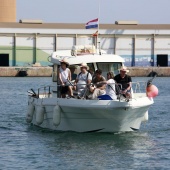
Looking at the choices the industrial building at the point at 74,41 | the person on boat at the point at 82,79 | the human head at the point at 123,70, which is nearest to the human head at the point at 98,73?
the person on boat at the point at 82,79

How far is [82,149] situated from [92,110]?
6.10 ft

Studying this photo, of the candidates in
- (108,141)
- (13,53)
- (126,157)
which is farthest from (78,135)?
(13,53)

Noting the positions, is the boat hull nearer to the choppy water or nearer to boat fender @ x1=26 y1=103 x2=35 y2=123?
the choppy water

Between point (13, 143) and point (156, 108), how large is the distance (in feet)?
53.3

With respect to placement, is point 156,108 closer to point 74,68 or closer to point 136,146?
point 74,68

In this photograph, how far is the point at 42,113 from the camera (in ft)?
98.6

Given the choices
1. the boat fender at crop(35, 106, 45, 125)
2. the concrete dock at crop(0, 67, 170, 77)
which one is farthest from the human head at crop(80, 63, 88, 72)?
the concrete dock at crop(0, 67, 170, 77)

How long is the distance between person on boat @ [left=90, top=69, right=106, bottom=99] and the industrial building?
6783cm

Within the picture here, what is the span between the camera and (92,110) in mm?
27250

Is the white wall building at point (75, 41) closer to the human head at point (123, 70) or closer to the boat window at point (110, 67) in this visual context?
the boat window at point (110, 67)

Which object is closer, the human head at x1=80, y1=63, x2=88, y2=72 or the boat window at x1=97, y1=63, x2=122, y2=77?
the human head at x1=80, y1=63, x2=88, y2=72

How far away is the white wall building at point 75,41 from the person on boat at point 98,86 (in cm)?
6827

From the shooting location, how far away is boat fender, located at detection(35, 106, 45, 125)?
98.5 ft

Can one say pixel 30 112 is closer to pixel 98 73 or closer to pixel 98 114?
pixel 98 73
